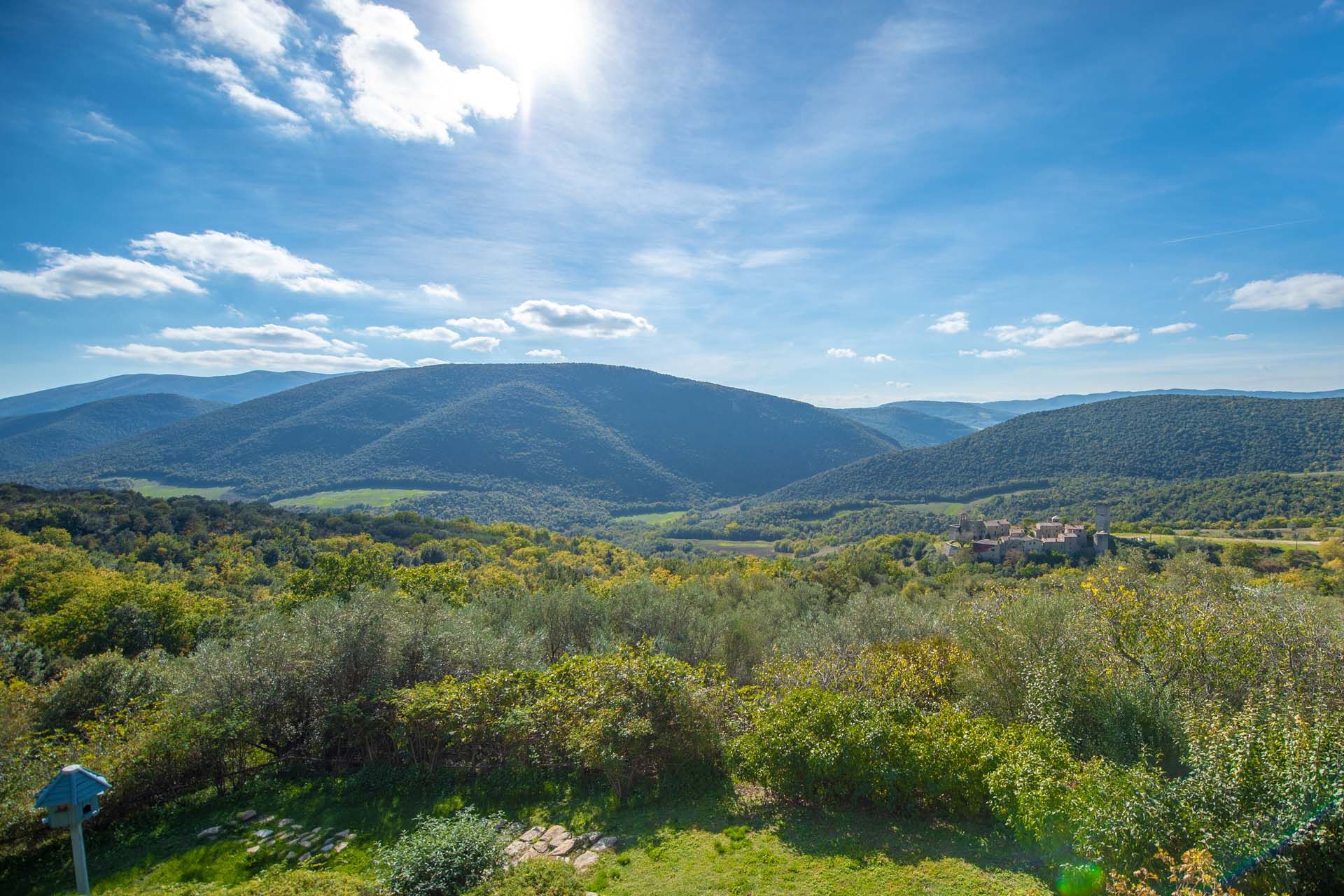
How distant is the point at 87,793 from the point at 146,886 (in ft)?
11.6

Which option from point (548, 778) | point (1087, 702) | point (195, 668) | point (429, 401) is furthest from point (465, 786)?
point (429, 401)

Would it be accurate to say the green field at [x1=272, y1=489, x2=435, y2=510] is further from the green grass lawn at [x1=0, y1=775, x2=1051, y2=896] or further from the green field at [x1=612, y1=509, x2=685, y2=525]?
the green grass lawn at [x1=0, y1=775, x2=1051, y2=896]

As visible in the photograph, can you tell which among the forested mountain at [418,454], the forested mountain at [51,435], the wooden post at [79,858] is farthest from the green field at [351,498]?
the wooden post at [79,858]

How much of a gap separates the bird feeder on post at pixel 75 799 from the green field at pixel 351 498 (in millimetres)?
130163

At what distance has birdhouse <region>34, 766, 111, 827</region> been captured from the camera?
7.75m

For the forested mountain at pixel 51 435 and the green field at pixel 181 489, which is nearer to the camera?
the green field at pixel 181 489

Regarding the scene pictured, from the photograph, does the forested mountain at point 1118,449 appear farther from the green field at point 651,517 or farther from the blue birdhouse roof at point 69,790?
the blue birdhouse roof at point 69,790

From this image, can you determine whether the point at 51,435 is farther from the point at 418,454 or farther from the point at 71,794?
the point at 71,794

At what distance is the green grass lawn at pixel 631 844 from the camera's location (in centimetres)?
865

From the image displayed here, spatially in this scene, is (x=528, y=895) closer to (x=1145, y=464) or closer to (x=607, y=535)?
(x=607, y=535)

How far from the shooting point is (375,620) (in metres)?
15.6

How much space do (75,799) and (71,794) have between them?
0.35 ft

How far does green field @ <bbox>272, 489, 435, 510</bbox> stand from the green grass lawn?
12614cm

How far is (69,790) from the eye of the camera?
7.83 meters
